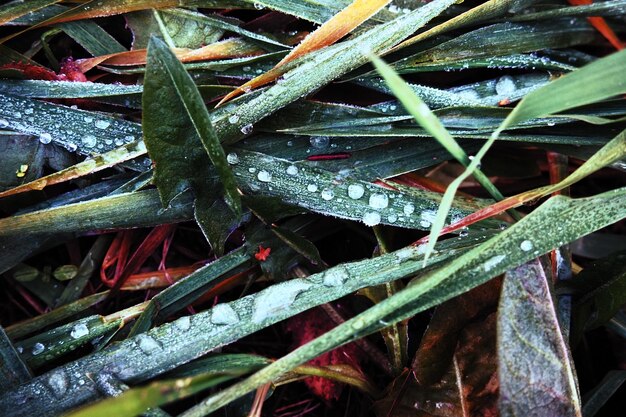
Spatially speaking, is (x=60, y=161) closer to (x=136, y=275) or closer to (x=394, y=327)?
(x=136, y=275)

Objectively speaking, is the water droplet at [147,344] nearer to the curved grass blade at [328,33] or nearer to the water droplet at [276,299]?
the water droplet at [276,299]

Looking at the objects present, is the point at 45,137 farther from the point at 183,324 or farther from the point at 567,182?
the point at 567,182

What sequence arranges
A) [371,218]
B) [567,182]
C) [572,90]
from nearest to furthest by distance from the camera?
[572,90]
[567,182]
[371,218]

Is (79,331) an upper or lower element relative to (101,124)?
lower

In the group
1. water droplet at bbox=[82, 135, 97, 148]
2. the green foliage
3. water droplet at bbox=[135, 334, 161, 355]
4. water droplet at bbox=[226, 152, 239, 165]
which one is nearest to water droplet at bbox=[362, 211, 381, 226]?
the green foliage

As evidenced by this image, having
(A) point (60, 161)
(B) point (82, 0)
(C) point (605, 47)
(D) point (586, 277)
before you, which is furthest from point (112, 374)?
(C) point (605, 47)

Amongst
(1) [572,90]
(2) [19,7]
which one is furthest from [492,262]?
(2) [19,7]
